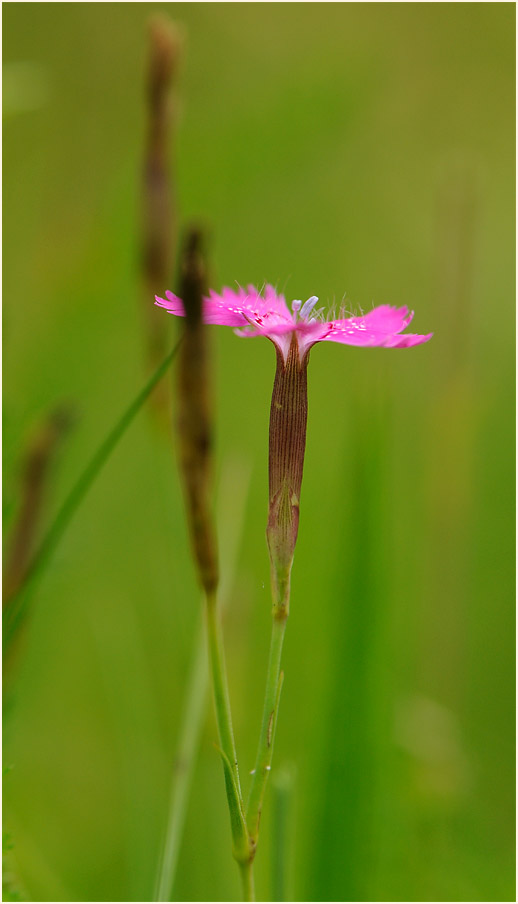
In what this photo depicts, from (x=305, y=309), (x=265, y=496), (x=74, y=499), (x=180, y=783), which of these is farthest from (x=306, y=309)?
(x=265, y=496)

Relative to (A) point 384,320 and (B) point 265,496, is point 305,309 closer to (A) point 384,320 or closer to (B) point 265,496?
(A) point 384,320

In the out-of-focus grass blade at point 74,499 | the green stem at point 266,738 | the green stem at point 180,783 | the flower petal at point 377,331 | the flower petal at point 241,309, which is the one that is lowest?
the green stem at point 180,783

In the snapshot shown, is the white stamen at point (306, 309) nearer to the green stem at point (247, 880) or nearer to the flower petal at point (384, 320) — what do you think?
the flower petal at point (384, 320)

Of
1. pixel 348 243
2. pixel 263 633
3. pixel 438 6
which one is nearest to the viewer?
pixel 263 633

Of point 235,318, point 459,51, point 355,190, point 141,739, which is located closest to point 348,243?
point 355,190

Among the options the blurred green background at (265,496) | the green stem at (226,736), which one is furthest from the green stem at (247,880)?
the blurred green background at (265,496)

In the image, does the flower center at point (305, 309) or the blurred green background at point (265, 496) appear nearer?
the flower center at point (305, 309)

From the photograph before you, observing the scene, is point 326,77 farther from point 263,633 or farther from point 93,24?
point 93,24
